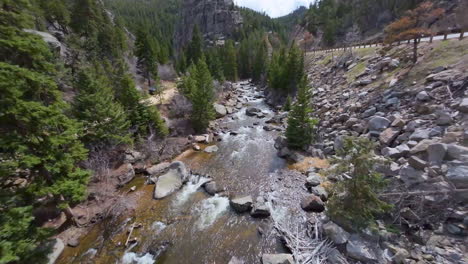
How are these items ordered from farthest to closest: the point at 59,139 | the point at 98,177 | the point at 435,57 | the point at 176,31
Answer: the point at 176,31, the point at 435,57, the point at 98,177, the point at 59,139

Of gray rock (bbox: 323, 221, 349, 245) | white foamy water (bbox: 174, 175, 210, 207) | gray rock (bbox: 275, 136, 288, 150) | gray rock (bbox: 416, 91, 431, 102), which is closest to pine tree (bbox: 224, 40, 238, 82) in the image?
gray rock (bbox: 275, 136, 288, 150)

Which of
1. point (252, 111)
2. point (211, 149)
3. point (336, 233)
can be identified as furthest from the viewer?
point (252, 111)

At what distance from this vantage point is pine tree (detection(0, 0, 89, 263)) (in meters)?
8.55

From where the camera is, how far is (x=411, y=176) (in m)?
11.4

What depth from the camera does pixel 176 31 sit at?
136m

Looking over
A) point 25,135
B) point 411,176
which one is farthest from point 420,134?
point 25,135

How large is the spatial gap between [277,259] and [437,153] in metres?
10.9

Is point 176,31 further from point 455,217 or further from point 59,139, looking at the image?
point 455,217

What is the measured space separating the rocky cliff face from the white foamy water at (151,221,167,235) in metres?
111

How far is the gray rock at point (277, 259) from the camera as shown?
10469 millimetres

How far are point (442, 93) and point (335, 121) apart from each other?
9.31 meters

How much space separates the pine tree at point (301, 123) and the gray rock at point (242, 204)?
33.2ft

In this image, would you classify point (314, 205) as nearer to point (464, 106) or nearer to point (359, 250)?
point (359, 250)

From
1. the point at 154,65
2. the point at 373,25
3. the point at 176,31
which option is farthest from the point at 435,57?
the point at 176,31
